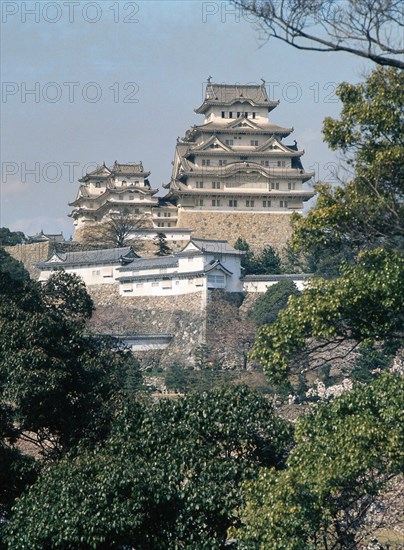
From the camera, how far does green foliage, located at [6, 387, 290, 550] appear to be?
1004 cm

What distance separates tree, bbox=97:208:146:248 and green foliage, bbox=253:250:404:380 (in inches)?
1254

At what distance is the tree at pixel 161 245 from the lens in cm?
4003

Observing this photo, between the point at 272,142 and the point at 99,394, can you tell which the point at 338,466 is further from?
the point at 272,142

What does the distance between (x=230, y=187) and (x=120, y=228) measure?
4580 mm

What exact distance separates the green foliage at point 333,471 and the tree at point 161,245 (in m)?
30.7

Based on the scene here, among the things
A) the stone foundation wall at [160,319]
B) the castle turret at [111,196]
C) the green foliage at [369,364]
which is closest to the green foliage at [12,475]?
the green foliage at [369,364]

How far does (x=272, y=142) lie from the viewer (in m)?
42.8

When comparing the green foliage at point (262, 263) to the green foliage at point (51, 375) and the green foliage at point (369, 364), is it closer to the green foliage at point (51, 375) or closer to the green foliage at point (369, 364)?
the green foliage at point (369, 364)

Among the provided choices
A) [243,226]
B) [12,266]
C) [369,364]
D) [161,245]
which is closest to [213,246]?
[161,245]

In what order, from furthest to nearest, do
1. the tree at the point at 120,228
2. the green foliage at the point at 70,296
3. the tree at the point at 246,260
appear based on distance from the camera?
the tree at the point at 120,228 → the tree at the point at 246,260 → the green foliage at the point at 70,296

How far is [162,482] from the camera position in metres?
10.3

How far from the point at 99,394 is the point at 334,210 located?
4.39m

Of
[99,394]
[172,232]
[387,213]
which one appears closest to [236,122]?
[172,232]

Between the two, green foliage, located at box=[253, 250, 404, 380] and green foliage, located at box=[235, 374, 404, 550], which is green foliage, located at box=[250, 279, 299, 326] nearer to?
green foliage, located at box=[253, 250, 404, 380]
